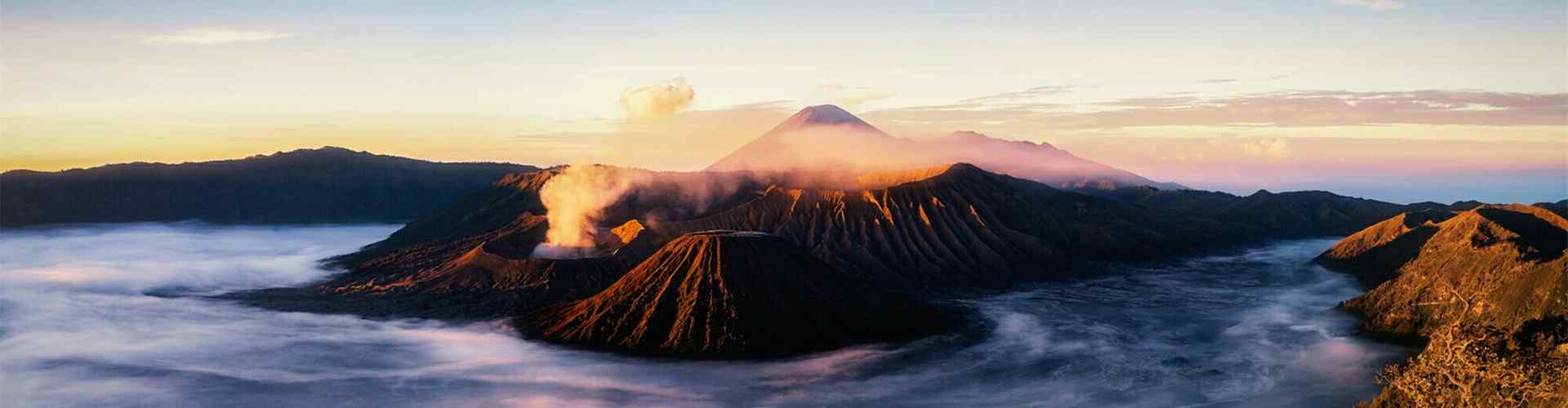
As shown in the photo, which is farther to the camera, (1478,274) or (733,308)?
(1478,274)

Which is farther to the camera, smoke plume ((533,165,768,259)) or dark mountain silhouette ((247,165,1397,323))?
smoke plume ((533,165,768,259))

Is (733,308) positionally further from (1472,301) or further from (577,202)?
(577,202)

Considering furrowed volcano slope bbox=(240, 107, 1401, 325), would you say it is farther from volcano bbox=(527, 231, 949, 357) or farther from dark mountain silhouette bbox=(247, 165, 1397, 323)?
volcano bbox=(527, 231, 949, 357)

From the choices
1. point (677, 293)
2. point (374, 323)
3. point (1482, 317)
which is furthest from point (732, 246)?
point (1482, 317)

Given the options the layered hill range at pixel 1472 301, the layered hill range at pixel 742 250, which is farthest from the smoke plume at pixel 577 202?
the layered hill range at pixel 1472 301

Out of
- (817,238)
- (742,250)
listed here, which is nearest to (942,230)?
(817,238)

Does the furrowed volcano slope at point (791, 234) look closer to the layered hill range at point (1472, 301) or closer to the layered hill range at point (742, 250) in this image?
the layered hill range at point (742, 250)

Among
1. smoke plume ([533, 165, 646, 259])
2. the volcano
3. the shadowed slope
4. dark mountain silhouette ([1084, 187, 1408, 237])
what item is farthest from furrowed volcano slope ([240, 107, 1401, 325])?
the shadowed slope
